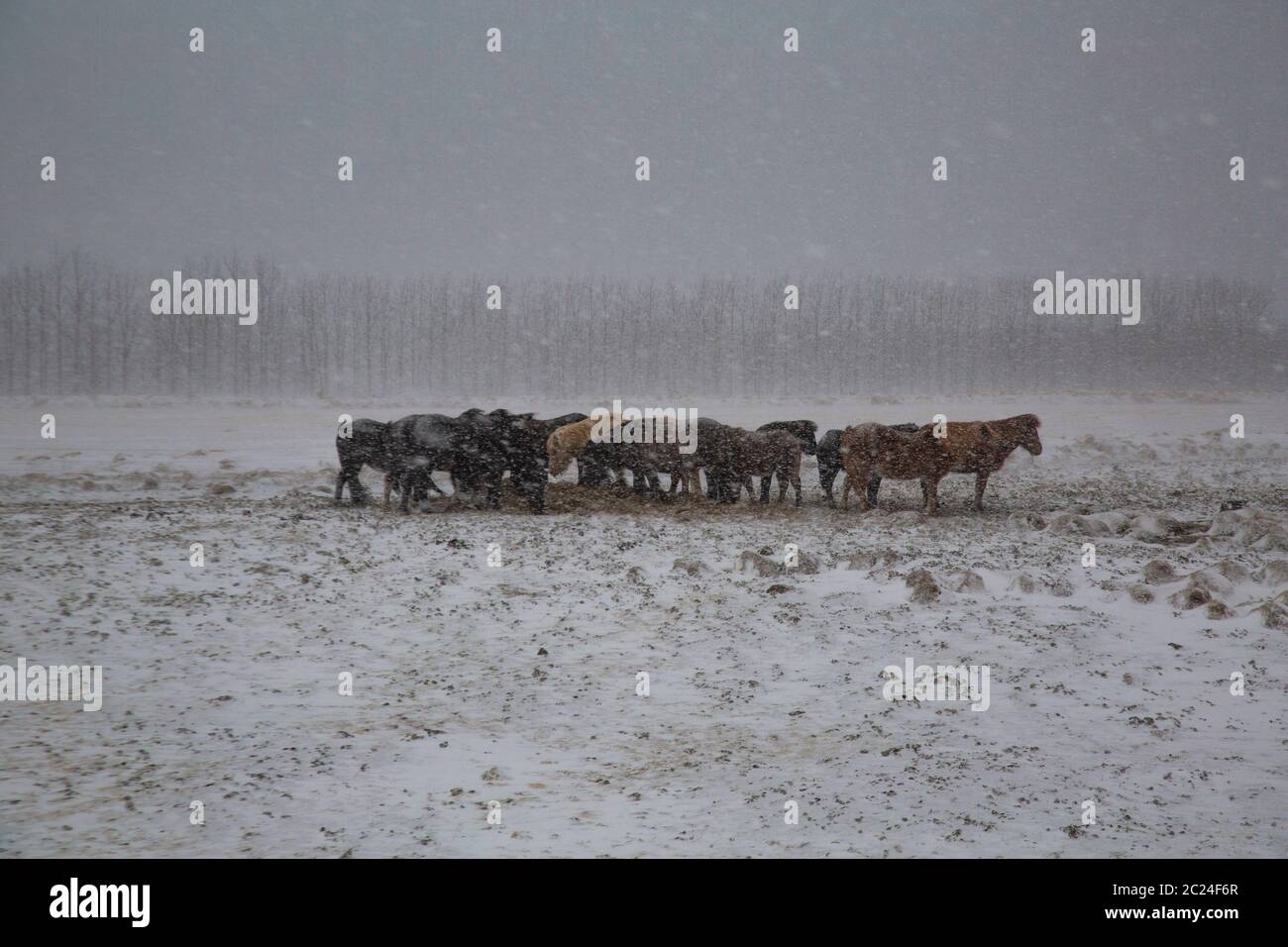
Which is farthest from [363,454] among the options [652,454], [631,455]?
[652,454]

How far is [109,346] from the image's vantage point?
2908 cm

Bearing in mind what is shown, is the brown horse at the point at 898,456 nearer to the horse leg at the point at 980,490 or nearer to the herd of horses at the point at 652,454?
the herd of horses at the point at 652,454

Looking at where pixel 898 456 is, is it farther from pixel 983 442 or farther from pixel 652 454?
pixel 652 454

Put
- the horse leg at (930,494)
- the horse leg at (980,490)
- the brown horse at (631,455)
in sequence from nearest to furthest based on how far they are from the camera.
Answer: the horse leg at (930,494) → the horse leg at (980,490) → the brown horse at (631,455)

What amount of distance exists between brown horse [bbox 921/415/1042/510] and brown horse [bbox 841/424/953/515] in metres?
0.22

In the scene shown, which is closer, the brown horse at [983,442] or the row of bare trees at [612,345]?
the brown horse at [983,442]

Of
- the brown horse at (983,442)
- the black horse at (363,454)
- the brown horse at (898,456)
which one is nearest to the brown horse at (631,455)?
the black horse at (363,454)

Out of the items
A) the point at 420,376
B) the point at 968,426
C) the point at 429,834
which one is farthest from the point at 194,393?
the point at 429,834

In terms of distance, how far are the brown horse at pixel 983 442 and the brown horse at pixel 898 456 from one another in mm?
217

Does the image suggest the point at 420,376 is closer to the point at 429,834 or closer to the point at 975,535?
the point at 975,535

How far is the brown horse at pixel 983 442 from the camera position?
44.6 feet

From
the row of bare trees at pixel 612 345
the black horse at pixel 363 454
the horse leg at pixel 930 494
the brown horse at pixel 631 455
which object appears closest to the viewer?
the horse leg at pixel 930 494

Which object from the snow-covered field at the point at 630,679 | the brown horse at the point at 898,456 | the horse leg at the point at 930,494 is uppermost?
the brown horse at the point at 898,456

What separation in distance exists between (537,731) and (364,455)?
8652 mm
